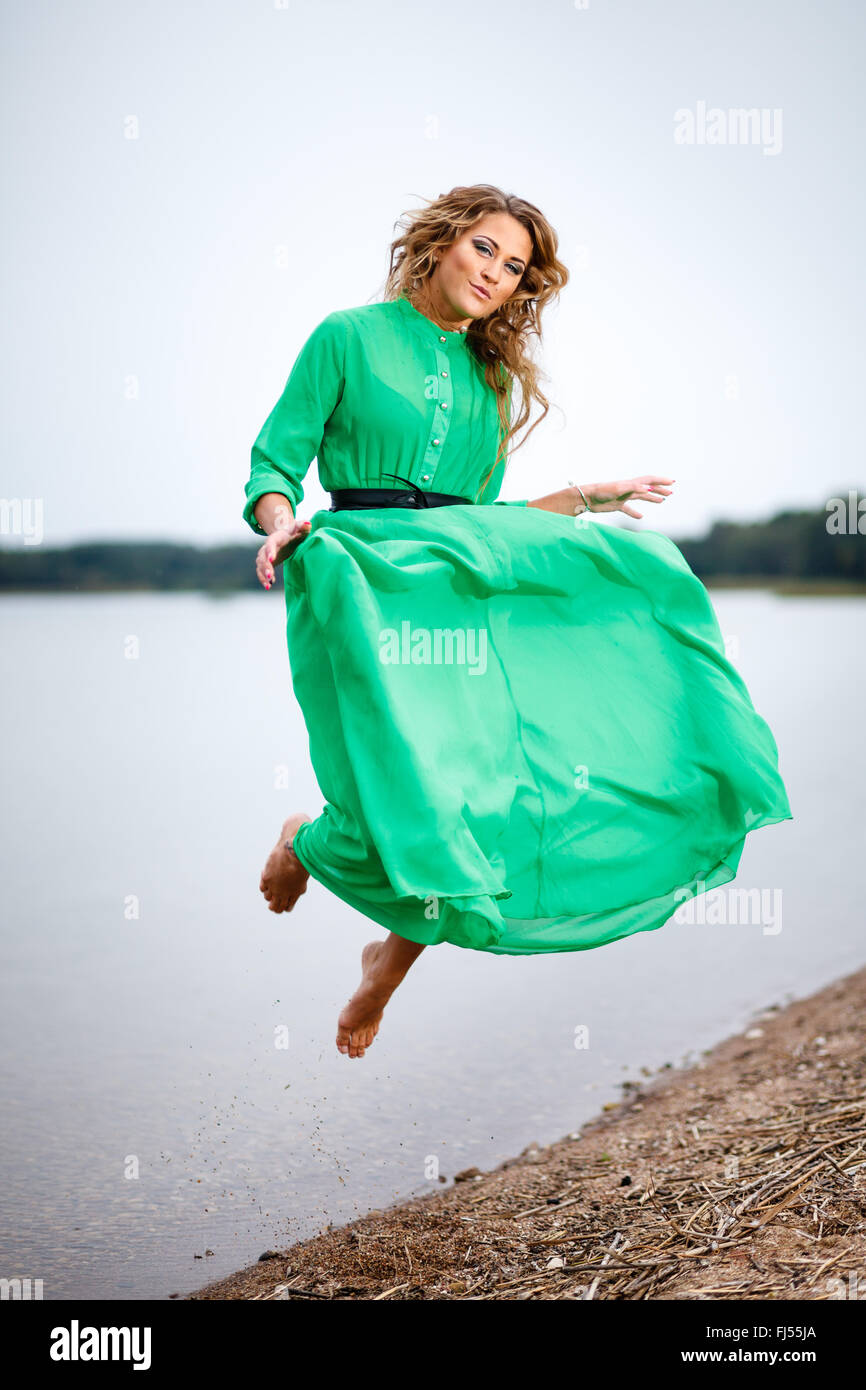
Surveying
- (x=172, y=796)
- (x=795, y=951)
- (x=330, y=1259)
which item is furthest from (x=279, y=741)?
(x=330, y=1259)

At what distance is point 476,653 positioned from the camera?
9.79ft

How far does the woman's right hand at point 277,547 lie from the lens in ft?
8.89

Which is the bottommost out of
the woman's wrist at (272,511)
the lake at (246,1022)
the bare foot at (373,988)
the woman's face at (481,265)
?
the lake at (246,1022)

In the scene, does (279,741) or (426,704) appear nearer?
(426,704)

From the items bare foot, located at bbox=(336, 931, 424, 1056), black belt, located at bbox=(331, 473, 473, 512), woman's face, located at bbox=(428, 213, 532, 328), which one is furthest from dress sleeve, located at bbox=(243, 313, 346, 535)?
bare foot, located at bbox=(336, 931, 424, 1056)

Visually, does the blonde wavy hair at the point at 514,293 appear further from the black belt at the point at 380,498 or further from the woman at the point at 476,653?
the black belt at the point at 380,498

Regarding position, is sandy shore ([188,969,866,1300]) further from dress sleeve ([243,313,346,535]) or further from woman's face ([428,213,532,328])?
woman's face ([428,213,532,328])

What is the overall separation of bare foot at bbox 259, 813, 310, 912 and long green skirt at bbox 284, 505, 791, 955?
0.07m

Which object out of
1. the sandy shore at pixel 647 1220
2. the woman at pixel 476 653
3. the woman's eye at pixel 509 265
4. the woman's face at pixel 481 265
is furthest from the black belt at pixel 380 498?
the sandy shore at pixel 647 1220

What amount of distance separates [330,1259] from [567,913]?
4.08ft

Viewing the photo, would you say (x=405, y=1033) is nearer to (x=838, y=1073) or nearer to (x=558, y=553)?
(x=838, y=1073)

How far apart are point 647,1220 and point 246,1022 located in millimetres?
2149

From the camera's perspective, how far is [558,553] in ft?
10.1

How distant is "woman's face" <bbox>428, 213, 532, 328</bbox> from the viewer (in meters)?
3.15
